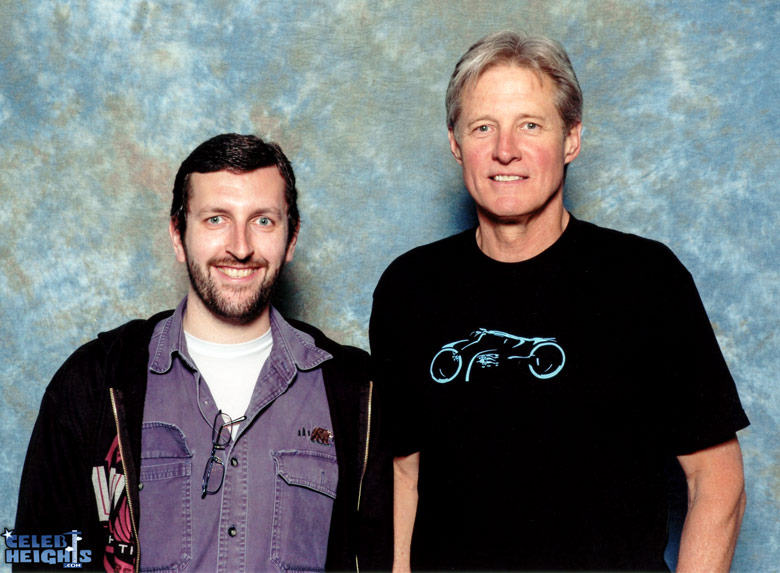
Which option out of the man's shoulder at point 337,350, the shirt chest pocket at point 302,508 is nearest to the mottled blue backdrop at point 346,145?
the man's shoulder at point 337,350

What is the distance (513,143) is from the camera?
2293 millimetres

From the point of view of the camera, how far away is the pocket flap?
238cm

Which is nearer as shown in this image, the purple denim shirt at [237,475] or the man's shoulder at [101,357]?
the purple denim shirt at [237,475]

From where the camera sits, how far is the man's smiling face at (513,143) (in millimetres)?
2287

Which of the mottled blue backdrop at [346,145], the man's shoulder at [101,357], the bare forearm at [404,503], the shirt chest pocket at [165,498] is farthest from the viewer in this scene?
the mottled blue backdrop at [346,145]

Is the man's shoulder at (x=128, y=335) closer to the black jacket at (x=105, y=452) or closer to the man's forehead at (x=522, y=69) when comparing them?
the black jacket at (x=105, y=452)

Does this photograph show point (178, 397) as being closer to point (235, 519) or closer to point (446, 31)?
point (235, 519)

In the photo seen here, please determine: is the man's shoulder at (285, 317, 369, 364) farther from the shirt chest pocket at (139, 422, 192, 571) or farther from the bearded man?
the shirt chest pocket at (139, 422, 192, 571)

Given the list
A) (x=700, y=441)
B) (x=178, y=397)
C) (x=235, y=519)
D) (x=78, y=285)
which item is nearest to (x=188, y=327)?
(x=178, y=397)

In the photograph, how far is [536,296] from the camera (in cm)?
229

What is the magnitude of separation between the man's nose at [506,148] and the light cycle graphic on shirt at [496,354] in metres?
0.44

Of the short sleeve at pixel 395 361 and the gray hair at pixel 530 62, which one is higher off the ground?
the gray hair at pixel 530 62

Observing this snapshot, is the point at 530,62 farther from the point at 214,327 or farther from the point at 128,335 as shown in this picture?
the point at 128,335

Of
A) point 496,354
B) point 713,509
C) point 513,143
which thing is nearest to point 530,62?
point 513,143
